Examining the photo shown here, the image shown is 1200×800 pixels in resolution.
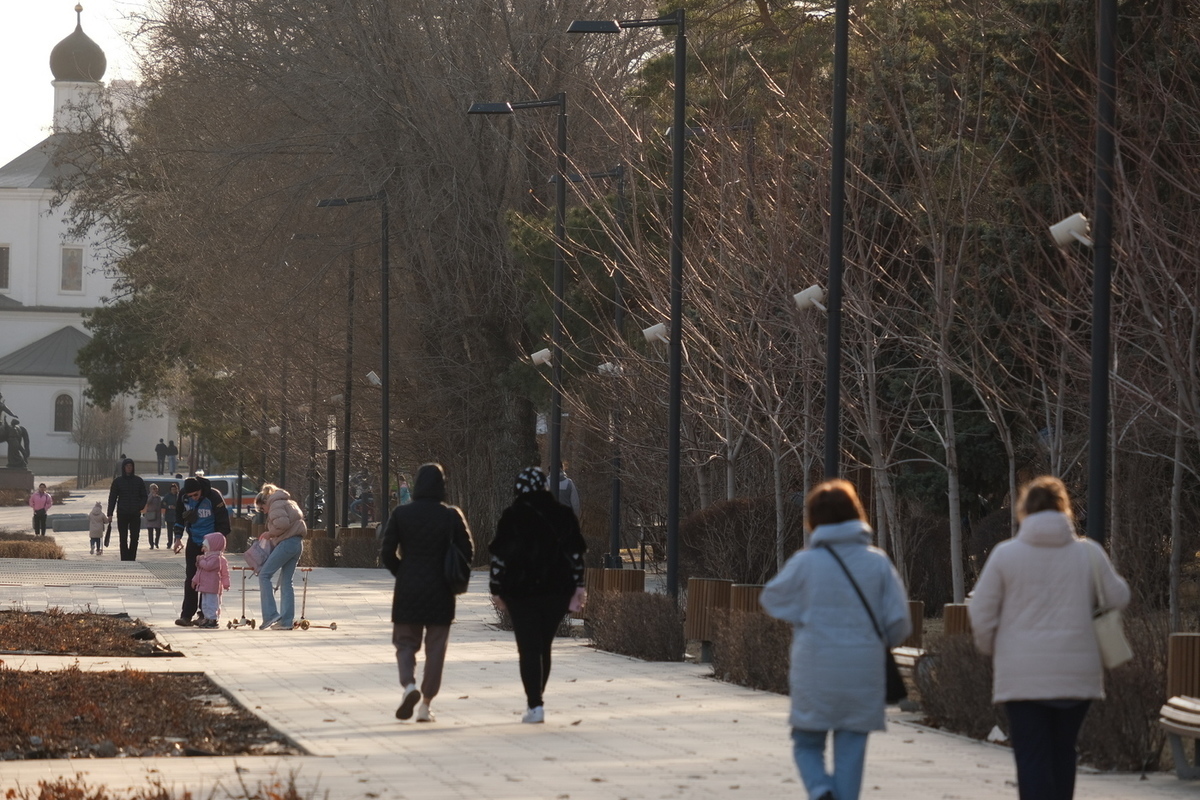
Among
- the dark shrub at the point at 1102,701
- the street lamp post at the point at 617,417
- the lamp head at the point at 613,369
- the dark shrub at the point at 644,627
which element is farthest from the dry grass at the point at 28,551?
the dark shrub at the point at 1102,701

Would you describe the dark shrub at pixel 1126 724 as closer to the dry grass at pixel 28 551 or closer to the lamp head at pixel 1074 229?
the lamp head at pixel 1074 229

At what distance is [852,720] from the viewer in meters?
7.30

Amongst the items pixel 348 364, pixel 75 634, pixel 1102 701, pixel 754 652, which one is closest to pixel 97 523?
pixel 348 364

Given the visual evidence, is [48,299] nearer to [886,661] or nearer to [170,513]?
[170,513]

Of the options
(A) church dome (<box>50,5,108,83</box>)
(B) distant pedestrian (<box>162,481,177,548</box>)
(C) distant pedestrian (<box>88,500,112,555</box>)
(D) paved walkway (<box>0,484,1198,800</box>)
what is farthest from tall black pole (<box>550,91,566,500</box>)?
(A) church dome (<box>50,5,108,83</box>)

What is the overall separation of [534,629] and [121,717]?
2631mm

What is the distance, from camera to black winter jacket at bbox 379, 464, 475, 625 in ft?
39.3

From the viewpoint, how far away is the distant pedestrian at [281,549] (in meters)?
20.5

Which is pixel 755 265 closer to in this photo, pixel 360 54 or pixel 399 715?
pixel 399 715

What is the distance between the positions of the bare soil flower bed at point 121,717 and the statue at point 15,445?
82.8m

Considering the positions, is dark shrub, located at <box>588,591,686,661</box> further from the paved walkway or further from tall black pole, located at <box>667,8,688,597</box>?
tall black pole, located at <box>667,8,688,597</box>

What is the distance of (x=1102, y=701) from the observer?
10.1m

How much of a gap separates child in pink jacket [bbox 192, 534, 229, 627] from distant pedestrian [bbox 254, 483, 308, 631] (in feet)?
1.73

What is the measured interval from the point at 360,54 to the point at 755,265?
18614 millimetres
